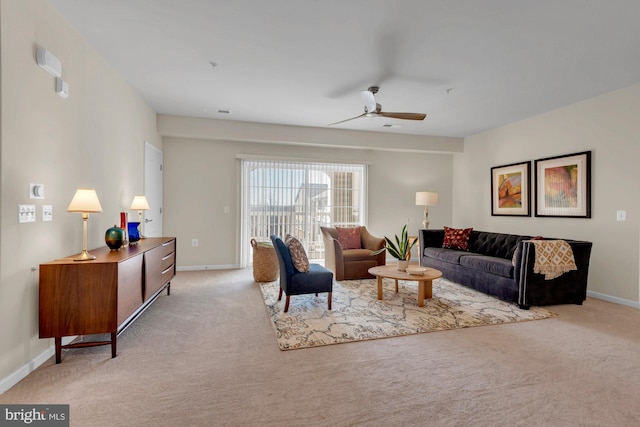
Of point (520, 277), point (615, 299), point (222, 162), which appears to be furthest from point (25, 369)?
point (615, 299)

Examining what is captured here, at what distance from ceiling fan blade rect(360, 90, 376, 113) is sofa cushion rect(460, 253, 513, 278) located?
2454 millimetres

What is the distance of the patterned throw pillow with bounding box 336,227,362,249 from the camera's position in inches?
211

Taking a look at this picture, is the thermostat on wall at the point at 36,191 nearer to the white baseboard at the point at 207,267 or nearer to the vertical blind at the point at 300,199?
the white baseboard at the point at 207,267

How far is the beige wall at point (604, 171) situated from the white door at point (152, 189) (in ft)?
19.3

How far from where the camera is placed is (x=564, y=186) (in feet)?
14.8

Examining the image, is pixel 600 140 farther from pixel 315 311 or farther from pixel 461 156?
pixel 315 311

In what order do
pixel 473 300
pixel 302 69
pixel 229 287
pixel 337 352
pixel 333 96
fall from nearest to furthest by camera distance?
pixel 337 352
pixel 302 69
pixel 473 300
pixel 333 96
pixel 229 287

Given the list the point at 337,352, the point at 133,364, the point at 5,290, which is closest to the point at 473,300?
the point at 337,352

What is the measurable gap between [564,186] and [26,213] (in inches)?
236

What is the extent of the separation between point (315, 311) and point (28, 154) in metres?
2.76

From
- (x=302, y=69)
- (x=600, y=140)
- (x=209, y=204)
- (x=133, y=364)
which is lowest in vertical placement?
(x=133, y=364)

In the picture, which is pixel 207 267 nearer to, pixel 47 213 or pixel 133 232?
pixel 133 232

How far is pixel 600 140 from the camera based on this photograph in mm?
4098

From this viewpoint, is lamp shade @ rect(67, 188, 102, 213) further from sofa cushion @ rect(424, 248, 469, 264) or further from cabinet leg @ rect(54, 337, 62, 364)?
sofa cushion @ rect(424, 248, 469, 264)
